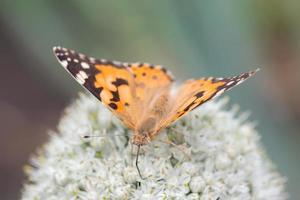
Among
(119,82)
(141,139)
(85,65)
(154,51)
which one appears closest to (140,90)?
(119,82)

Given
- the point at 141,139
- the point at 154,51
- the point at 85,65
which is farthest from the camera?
the point at 154,51

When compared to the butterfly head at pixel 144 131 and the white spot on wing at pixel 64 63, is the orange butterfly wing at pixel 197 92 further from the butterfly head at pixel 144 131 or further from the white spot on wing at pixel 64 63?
the white spot on wing at pixel 64 63

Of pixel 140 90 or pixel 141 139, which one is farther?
pixel 140 90

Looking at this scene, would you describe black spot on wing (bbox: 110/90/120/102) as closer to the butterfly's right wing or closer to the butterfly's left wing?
the butterfly's right wing

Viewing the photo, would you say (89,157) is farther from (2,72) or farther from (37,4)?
(2,72)

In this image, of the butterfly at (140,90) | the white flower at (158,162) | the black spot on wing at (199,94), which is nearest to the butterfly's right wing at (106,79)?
the butterfly at (140,90)

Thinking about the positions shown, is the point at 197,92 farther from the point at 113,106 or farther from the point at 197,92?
Answer: the point at 113,106

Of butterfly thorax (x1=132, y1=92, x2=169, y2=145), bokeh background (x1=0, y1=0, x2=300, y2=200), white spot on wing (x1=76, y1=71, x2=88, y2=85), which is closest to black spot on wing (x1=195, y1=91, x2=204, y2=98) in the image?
butterfly thorax (x1=132, y1=92, x2=169, y2=145)
